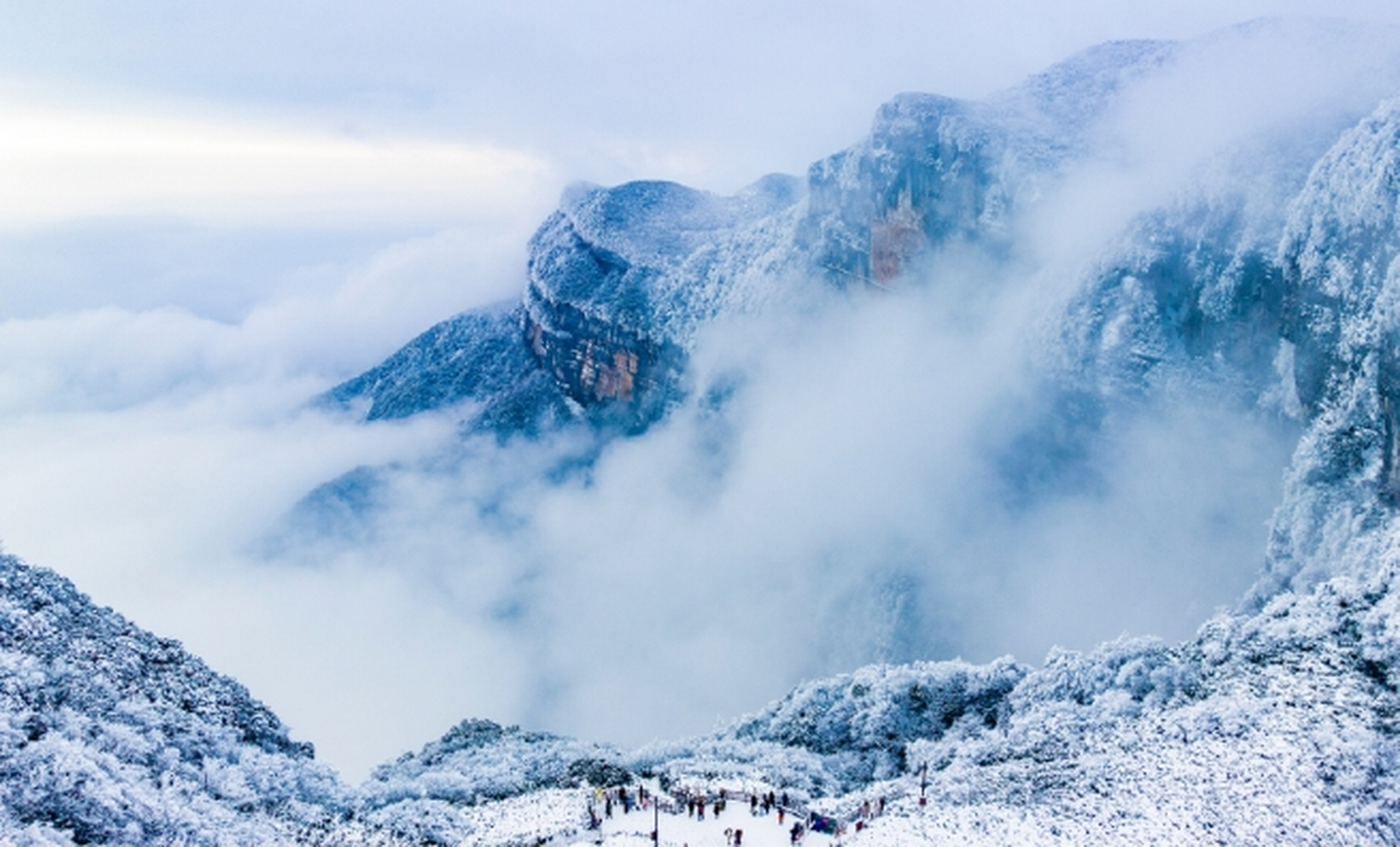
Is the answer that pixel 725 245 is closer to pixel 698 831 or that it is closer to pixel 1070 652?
pixel 1070 652

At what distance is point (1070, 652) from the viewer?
173 feet

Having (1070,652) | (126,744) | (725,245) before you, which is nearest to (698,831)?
(126,744)

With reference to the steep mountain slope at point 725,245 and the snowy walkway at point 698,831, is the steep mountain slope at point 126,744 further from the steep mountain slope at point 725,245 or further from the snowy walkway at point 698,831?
the steep mountain slope at point 725,245

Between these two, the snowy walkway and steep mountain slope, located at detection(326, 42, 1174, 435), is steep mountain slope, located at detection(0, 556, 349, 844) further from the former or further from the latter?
steep mountain slope, located at detection(326, 42, 1174, 435)

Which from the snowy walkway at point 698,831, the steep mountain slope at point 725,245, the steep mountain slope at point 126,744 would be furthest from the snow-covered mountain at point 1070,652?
the snowy walkway at point 698,831

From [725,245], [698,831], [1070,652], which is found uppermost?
[725,245]

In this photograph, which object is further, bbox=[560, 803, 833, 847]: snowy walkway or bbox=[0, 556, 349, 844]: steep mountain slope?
bbox=[560, 803, 833, 847]: snowy walkway

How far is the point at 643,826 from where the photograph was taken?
1609 inches

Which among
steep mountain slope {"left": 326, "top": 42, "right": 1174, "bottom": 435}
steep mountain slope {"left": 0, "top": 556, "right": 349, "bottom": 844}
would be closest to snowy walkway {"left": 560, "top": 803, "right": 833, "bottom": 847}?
steep mountain slope {"left": 0, "top": 556, "right": 349, "bottom": 844}

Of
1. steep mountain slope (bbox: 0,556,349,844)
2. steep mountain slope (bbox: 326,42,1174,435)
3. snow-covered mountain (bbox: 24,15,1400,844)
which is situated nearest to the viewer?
steep mountain slope (bbox: 0,556,349,844)

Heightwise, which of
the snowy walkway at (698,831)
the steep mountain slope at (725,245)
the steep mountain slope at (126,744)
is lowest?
the snowy walkway at (698,831)

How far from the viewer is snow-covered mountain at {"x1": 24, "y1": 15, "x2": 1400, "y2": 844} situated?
1446 inches

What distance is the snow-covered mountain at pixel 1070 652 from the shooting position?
3672 centimetres

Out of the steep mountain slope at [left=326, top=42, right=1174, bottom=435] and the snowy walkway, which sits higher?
the steep mountain slope at [left=326, top=42, right=1174, bottom=435]
